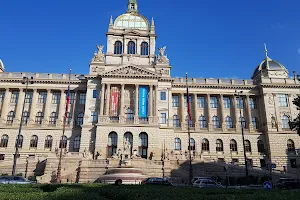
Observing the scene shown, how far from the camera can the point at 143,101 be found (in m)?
56.6

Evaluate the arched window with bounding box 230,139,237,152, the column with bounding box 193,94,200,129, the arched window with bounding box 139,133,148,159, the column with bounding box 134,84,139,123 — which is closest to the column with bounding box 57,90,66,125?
the column with bounding box 134,84,139,123

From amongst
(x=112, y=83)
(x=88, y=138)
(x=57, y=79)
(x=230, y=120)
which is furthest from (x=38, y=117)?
(x=230, y=120)

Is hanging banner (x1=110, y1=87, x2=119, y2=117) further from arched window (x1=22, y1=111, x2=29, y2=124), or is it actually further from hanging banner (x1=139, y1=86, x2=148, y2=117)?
arched window (x1=22, y1=111, x2=29, y2=124)

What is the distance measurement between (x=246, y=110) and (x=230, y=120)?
4498 mm

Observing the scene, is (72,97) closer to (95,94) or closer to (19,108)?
(95,94)

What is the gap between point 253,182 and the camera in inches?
1465

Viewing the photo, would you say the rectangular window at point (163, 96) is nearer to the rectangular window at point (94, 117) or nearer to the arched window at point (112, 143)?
the arched window at point (112, 143)

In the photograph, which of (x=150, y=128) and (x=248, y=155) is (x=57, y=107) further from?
(x=248, y=155)

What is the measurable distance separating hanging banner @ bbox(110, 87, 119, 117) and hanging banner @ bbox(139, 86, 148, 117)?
16.2 feet

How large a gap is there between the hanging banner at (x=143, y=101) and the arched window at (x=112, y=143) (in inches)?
273

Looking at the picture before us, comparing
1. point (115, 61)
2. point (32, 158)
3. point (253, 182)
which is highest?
point (115, 61)

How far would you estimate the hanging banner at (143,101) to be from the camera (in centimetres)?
5550

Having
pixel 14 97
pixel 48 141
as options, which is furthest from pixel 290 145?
pixel 14 97

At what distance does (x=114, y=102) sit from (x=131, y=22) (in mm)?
24735
